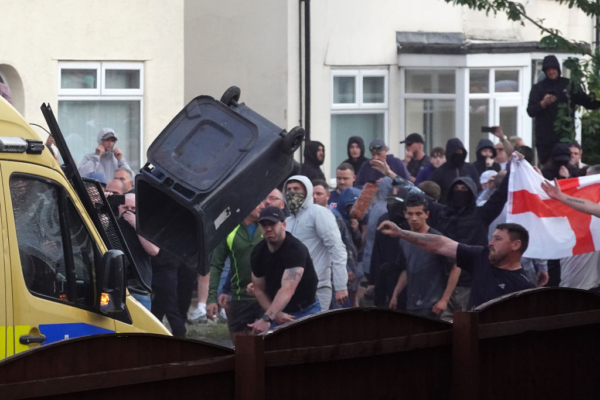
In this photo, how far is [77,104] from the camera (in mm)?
16797

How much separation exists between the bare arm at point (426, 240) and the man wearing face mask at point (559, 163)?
133 inches

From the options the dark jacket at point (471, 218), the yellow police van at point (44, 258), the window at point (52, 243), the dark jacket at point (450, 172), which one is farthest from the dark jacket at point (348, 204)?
the window at point (52, 243)

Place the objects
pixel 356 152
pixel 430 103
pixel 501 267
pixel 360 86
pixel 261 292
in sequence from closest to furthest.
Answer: pixel 501 267, pixel 261 292, pixel 356 152, pixel 360 86, pixel 430 103

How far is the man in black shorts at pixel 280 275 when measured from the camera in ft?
30.0

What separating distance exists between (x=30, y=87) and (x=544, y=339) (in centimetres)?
1185

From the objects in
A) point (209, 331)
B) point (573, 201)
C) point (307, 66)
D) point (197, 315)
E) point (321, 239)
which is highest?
point (307, 66)

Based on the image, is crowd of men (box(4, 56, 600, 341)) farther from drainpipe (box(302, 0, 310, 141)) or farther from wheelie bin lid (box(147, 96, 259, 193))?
drainpipe (box(302, 0, 310, 141))

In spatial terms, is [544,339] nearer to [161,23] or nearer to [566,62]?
[566,62]

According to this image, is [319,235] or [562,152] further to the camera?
[562,152]

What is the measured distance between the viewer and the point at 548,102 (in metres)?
13.8

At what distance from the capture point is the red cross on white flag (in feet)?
33.4

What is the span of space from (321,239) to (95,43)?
24.0 ft

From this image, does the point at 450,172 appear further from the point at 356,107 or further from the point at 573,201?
the point at 356,107

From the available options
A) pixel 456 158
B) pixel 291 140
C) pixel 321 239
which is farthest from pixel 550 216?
pixel 456 158
